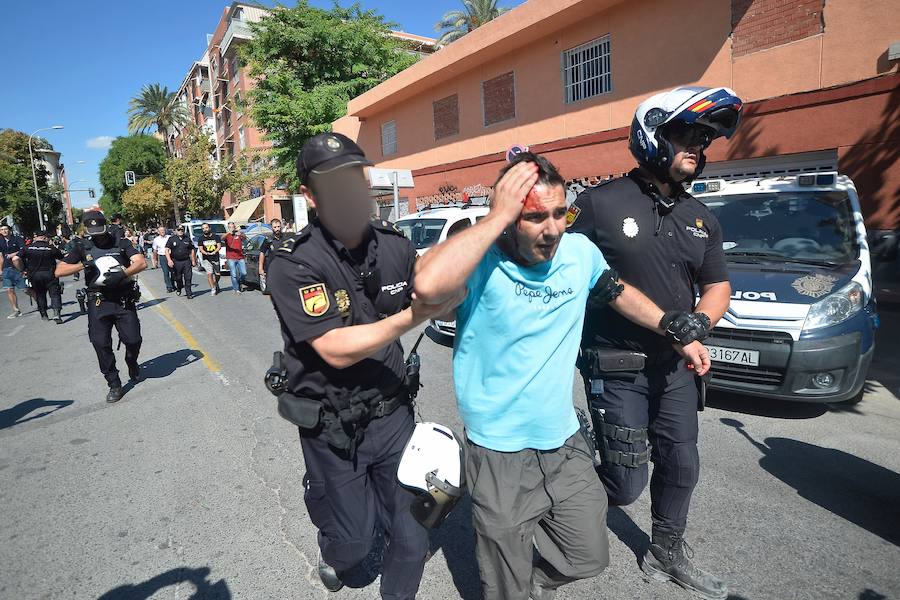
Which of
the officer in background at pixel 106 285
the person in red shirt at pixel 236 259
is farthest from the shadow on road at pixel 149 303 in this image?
the officer in background at pixel 106 285

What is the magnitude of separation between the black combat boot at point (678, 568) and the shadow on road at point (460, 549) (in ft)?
2.83

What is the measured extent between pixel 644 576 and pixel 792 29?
11005 mm

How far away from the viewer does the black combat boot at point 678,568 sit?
243 centimetres

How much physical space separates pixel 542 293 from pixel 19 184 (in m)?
59.8

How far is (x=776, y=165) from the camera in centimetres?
1066

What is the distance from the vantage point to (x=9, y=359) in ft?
26.1

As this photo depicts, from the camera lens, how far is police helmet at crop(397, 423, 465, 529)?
192cm

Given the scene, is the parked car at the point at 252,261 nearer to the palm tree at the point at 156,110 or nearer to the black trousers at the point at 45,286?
the black trousers at the point at 45,286

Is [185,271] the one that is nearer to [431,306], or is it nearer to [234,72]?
[431,306]

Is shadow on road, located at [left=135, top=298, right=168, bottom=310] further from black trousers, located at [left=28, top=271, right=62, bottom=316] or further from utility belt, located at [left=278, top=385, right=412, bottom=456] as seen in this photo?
utility belt, located at [left=278, top=385, right=412, bottom=456]

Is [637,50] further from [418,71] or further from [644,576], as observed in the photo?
[644,576]

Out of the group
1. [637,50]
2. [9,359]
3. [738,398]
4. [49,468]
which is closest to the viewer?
[49,468]

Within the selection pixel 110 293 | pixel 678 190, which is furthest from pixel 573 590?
pixel 110 293

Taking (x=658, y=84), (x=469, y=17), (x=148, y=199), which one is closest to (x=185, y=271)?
(x=658, y=84)
